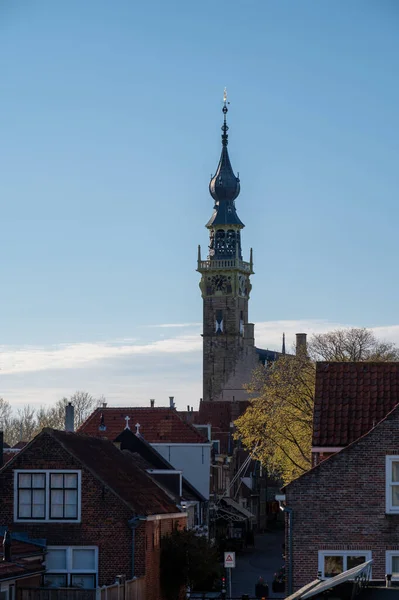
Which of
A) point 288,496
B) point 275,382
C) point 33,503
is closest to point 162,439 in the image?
point 275,382

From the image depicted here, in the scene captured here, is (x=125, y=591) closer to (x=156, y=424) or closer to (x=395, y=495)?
(x=395, y=495)

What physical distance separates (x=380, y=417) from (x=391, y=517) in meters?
3.49

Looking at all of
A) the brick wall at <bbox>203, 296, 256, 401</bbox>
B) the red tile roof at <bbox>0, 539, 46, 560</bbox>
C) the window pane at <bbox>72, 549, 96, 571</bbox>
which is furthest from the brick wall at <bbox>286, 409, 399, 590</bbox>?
the brick wall at <bbox>203, 296, 256, 401</bbox>

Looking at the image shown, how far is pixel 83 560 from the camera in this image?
1439 inches

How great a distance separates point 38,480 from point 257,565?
1244 inches

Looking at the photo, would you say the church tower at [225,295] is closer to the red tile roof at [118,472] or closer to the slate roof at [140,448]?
the slate roof at [140,448]

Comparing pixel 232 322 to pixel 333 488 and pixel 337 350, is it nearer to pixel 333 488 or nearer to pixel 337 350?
pixel 337 350

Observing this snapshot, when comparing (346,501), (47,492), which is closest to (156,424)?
(47,492)

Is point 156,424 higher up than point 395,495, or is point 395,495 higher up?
point 156,424

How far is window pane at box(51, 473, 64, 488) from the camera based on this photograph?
36.7m

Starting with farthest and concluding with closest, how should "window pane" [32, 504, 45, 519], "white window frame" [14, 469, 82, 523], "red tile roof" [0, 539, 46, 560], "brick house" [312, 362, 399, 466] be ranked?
1. "window pane" [32, 504, 45, 519]
2. "white window frame" [14, 469, 82, 523]
3. "brick house" [312, 362, 399, 466]
4. "red tile roof" [0, 539, 46, 560]

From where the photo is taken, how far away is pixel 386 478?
107 feet

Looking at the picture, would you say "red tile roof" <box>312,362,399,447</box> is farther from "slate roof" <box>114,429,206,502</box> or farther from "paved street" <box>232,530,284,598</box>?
"slate roof" <box>114,429,206,502</box>

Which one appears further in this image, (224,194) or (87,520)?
(224,194)
